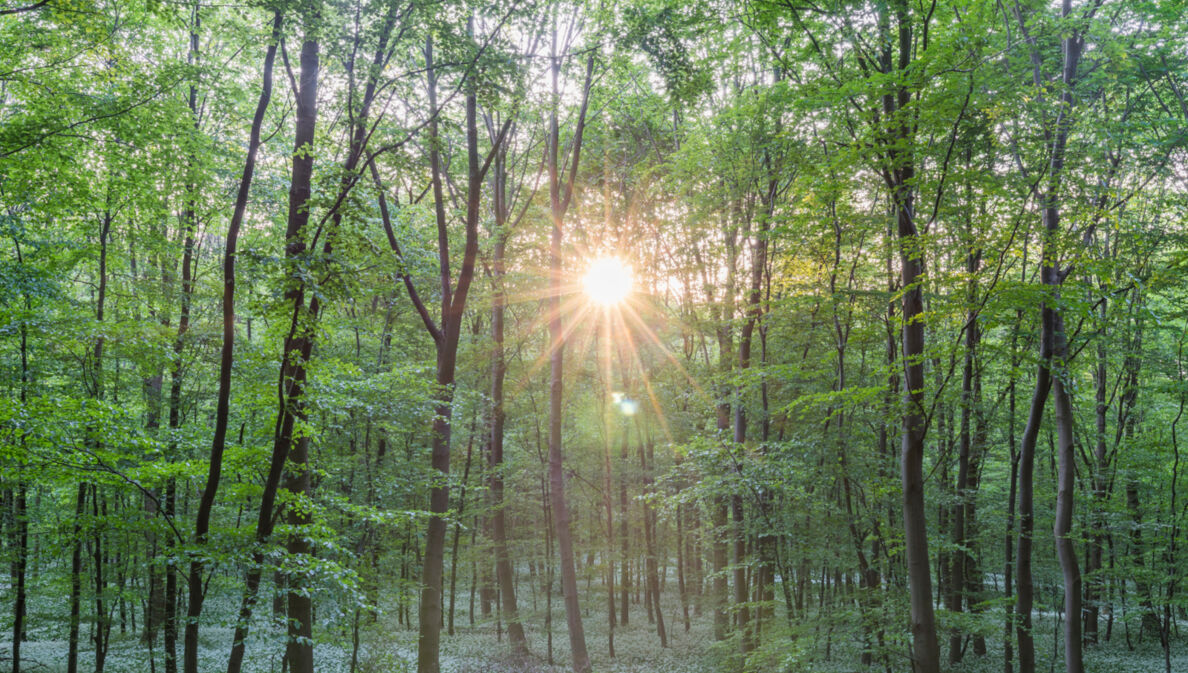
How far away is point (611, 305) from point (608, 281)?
76cm

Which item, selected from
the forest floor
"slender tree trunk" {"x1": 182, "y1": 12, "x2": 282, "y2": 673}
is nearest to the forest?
"slender tree trunk" {"x1": 182, "y1": 12, "x2": 282, "y2": 673}

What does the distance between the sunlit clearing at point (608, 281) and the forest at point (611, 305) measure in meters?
0.13

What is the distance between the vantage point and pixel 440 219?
1082 centimetres

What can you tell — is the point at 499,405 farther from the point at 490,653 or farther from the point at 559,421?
the point at 490,653

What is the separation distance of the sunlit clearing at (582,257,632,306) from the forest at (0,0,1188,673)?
0.13 m

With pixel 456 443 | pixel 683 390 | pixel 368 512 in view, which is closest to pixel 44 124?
pixel 368 512

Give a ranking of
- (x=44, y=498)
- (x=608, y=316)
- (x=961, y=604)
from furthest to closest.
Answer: (x=44, y=498) → (x=608, y=316) → (x=961, y=604)

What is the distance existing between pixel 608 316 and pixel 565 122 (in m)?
5.66

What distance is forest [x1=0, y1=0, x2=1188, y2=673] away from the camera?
5988 mm

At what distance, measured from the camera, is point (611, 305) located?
1686 cm

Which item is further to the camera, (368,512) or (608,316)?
(608,316)

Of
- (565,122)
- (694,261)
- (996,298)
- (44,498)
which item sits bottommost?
(44,498)

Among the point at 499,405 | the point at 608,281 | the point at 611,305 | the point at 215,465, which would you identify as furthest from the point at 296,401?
the point at 611,305

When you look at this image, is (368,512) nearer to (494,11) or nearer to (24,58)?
(494,11)
